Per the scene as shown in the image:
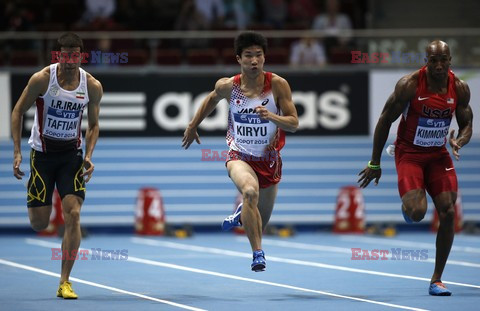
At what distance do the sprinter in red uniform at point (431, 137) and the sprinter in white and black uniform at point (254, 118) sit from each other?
3.38 ft

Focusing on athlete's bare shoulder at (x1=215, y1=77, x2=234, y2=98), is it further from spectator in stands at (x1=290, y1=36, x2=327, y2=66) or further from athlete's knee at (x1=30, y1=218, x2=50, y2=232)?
spectator in stands at (x1=290, y1=36, x2=327, y2=66)

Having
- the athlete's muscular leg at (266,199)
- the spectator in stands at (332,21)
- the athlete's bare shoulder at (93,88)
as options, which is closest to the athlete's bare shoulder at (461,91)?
the athlete's muscular leg at (266,199)

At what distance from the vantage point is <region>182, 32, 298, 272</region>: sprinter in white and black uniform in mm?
9758

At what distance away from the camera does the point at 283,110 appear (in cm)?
985

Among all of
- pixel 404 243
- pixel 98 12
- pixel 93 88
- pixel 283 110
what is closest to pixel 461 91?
pixel 283 110

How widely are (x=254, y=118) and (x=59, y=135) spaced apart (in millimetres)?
1984

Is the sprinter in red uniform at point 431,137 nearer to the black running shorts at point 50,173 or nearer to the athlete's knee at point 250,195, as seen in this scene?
the athlete's knee at point 250,195

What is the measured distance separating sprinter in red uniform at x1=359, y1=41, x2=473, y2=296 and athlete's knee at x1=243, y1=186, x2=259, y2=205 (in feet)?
3.98

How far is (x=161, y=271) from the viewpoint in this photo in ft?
39.9

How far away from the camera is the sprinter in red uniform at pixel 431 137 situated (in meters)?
9.39

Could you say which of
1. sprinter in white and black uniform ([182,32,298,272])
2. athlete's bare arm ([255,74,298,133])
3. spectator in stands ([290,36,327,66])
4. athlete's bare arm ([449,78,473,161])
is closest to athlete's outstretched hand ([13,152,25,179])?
sprinter in white and black uniform ([182,32,298,272])

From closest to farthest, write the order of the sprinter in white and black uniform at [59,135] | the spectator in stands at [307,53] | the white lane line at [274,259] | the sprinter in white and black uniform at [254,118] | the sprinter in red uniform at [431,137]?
the sprinter in red uniform at [431,137] < the sprinter in white and black uniform at [59,135] < the sprinter in white and black uniform at [254,118] < the white lane line at [274,259] < the spectator in stands at [307,53]

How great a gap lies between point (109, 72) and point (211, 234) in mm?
3617

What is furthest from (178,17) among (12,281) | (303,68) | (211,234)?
(12,281)
